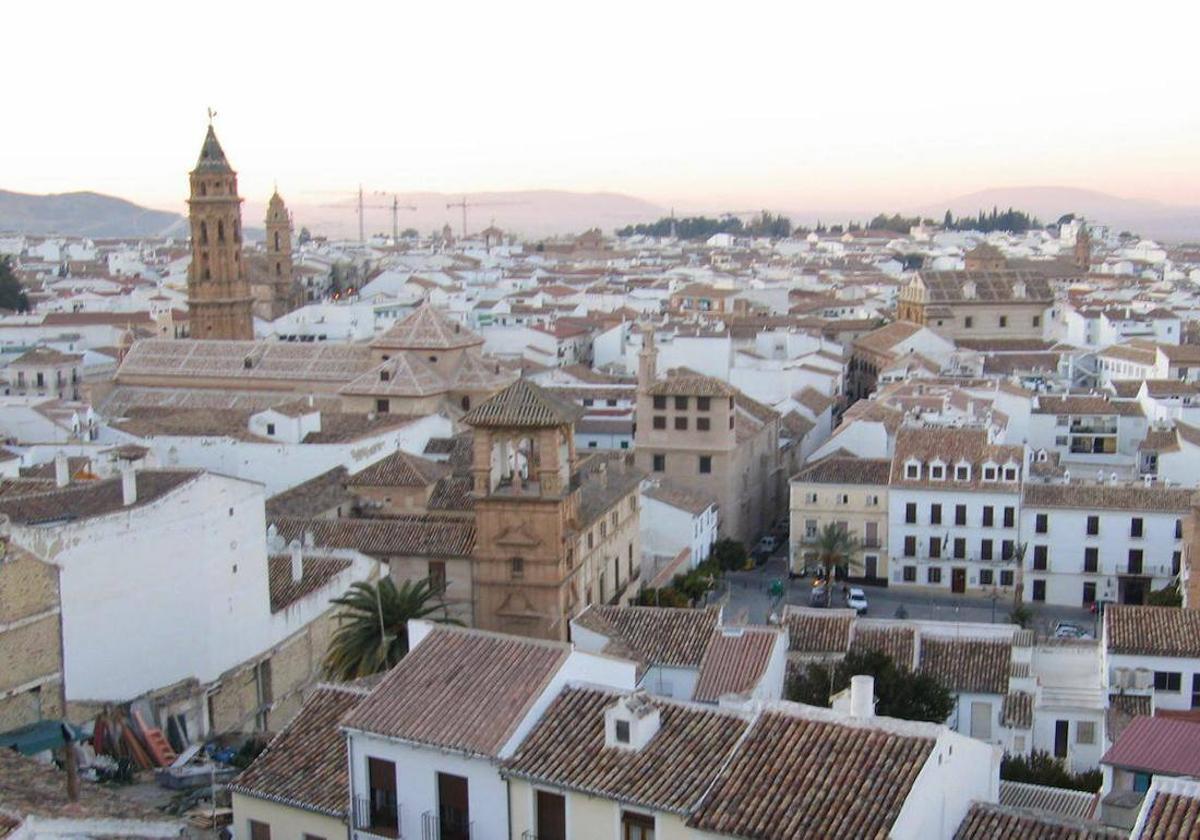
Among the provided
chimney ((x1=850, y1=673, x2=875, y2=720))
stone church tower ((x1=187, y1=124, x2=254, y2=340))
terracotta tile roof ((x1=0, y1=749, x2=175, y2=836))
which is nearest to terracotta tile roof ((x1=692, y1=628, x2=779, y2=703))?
chimney ((x1=850, y1=673, x2=875, y2=720))

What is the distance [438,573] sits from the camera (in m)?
25.8

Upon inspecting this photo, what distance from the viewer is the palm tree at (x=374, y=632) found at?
758 inches

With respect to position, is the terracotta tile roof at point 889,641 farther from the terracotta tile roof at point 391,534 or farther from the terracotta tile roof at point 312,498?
the terracotta tile roof at point 312,498

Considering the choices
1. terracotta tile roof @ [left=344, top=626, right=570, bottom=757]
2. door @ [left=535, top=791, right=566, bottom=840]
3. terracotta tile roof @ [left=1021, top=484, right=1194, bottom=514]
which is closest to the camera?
door @ [left=535, top=791, right=566, bottom=840]

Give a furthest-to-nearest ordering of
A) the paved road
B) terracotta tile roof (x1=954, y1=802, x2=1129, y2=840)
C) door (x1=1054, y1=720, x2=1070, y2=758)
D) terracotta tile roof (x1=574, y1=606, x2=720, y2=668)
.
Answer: the paved road → door (x1=1054, y1=720, x2=1070, y2=758) → terracotta tile roof (x1=574, y1=606, x2=720, y2=668) → terracotta tile roof (x1=954, y1=802, x2=1129, y2=840)

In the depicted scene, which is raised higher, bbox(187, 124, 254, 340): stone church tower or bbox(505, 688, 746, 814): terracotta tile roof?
bbox(187, 124, 254, 340): stone church tower

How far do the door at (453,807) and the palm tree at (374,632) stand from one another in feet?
22.2

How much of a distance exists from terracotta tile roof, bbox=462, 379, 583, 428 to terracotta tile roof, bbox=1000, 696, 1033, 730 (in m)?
8.42

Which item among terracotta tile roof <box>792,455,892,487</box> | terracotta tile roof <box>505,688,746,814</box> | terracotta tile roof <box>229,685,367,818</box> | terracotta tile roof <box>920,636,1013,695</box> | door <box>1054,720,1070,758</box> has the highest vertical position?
terracotta tile roof <box>505,688,746,814</box>

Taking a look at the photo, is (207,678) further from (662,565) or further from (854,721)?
(662,565)

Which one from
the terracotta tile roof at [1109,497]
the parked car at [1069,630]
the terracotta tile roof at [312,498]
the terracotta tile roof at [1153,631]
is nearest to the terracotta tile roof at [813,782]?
the terracotta tile roof at [1153,631]

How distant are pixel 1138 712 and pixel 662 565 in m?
12.0

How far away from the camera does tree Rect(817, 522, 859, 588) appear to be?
110 feet

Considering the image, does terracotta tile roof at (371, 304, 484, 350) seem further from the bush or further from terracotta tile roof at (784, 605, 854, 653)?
the bush
